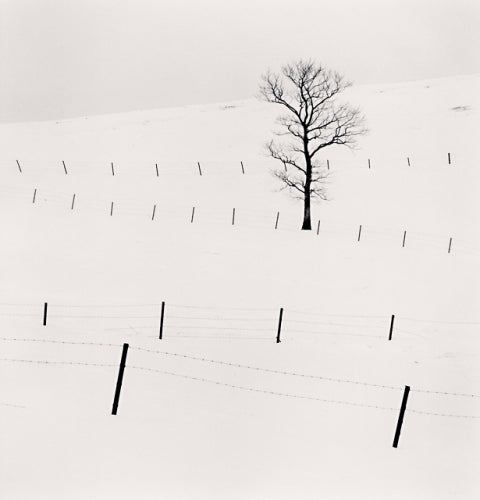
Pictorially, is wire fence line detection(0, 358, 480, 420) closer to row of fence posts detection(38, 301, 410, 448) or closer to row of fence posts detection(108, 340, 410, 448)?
row of fence posts detection(108, 340, 410, 448)

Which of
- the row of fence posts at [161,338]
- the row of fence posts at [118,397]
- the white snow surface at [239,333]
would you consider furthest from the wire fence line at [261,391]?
the row of fence posts at [161,338]

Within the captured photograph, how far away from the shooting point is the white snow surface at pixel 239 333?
9844 millimetres

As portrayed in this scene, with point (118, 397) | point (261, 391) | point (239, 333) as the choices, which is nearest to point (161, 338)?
point (239, 333)

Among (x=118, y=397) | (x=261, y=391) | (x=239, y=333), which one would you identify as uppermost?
(x=239, y=333)

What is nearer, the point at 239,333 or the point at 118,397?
the point at 118,397

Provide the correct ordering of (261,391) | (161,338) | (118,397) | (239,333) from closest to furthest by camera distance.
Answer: (118,397)
(261,391)
(161,338)
(239,333)

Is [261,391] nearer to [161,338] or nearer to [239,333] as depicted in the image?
[161,338]

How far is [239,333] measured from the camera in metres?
19.5

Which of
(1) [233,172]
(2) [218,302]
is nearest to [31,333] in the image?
(2) [218,302]

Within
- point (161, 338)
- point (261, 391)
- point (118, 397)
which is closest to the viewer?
point (118, 397)

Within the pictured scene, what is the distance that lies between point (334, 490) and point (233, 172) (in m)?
43.4

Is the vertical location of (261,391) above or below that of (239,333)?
below

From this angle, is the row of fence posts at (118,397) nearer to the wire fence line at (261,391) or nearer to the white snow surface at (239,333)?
the white snow surface at (239,333)

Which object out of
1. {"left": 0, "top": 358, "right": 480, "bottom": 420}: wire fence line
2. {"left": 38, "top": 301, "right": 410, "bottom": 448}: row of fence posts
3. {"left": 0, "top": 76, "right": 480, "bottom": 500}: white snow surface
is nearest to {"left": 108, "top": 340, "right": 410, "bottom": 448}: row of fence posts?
{"left": 38, "top": 301, "right": 410, "bottom": 448}: row of fence posts
